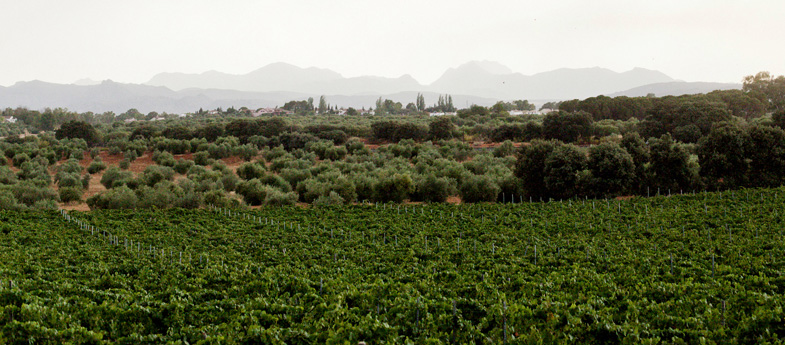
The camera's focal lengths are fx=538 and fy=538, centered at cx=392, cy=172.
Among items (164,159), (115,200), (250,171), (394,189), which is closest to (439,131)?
(250,171)

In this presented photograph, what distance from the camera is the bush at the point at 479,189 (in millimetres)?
44844

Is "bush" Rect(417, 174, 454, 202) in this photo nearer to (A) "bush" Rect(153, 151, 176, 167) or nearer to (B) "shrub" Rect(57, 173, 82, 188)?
(B) "shrub" Rect(57, 173, 82, 188)

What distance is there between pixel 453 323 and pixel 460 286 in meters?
4.34

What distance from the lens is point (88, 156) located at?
261ft

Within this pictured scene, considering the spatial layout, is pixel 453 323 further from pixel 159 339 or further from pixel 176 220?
pixel 176 220

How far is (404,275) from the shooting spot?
18.8 metres

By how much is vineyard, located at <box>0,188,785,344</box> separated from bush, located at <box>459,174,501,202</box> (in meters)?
7.40

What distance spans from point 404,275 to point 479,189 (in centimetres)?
2762

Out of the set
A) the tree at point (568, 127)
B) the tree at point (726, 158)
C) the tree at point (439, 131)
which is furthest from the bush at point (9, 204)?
the tree at point (568, 127)

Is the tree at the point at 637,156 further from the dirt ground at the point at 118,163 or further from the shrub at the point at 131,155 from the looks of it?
the shrub at the point at 131,155

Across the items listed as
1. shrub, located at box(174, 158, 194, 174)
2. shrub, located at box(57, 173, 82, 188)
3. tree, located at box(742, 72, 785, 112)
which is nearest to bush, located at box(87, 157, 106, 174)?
shrub, located at box(174, 158, 194, 174)

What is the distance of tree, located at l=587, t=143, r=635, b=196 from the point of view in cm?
4225

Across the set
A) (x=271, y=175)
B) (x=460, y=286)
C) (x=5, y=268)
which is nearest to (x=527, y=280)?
(x=460, y=286)

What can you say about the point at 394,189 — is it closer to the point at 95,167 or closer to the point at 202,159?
the point at 202,159
